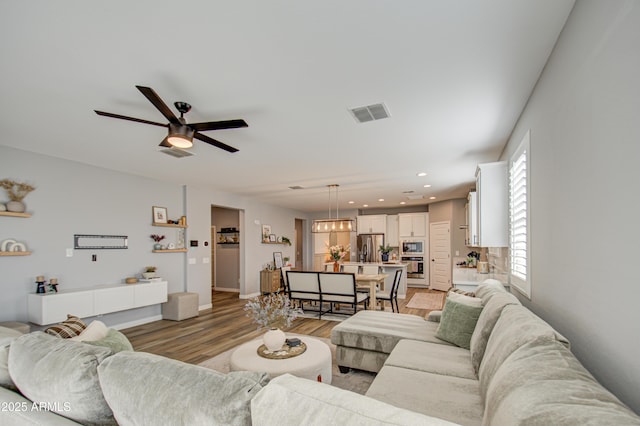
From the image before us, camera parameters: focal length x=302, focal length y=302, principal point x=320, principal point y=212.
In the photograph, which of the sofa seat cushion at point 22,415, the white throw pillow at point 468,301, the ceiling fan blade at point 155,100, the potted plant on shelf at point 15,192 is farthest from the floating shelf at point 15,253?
the white throw pillow at point 468,301

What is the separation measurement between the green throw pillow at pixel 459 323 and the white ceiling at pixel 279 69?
72.7 inches

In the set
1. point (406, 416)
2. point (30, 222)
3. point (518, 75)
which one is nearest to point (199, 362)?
point (30, 222)

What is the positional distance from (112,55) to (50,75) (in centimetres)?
68

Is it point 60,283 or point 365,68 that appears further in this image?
point 60,283

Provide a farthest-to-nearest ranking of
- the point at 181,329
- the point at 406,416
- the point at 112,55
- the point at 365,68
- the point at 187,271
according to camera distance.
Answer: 1. the point at 187,271
2. the point at 181,329
3. the point at 365,68
4. the point at 112,55
5. the point at 406,416

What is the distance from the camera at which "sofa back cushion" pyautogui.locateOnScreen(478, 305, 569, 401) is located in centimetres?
136

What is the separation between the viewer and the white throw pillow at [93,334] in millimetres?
1812

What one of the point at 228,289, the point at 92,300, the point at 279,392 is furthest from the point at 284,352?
the point at 228,289

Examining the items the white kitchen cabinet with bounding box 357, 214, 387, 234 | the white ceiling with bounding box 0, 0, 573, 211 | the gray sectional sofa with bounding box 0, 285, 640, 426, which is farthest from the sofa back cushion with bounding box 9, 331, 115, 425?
the white kitchen cabinet with bounding box 357, 214, 387, 234

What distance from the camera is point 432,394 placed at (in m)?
1.83

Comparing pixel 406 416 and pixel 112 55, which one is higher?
pixel 112 55

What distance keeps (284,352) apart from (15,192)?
13.7ft

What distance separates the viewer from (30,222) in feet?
13.6

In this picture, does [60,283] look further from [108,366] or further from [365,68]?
[365,68]
